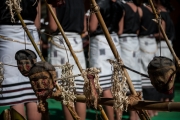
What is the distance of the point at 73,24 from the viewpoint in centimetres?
316

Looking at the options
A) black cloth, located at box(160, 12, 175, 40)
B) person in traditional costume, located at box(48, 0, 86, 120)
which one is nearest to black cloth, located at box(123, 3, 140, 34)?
black cloth, located at box(160, 12, 175, 40)

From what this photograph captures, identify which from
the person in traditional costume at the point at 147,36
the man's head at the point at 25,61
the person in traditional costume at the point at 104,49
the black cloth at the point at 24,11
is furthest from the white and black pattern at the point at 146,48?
the man's head at the point at 25,61

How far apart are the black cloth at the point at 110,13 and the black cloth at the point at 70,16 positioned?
0.62ft

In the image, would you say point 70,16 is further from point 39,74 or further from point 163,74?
point 163,74

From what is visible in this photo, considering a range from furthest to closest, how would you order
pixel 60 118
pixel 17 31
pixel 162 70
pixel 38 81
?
pixel 60 118 < pixel 17 31 < pixel 38 81 < pixel 162 70

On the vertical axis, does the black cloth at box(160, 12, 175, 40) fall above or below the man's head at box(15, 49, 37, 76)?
above

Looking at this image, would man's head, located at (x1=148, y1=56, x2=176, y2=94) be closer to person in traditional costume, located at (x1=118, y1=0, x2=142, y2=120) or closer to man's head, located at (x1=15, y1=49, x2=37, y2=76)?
man's head, located at (x1=15, y1=49, x2=37, y2=76)

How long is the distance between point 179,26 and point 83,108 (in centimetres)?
444

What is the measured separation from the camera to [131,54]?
394 cm

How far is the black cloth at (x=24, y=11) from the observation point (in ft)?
7.89

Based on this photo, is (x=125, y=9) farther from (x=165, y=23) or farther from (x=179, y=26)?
(x=179, y=26)

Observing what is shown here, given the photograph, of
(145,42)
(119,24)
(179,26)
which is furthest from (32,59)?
(179,26)

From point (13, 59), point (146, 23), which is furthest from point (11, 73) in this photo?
point (146, 23)

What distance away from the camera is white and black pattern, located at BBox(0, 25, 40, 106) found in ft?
7.91
